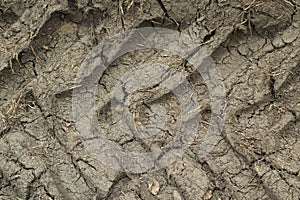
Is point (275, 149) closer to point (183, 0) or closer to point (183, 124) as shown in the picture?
point (183, 124)

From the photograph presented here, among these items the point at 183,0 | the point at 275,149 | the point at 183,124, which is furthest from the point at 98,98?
the point at 275,149

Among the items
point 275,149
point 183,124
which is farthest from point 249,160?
point 183,124

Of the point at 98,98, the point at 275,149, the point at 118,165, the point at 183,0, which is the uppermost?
the point at 183,0

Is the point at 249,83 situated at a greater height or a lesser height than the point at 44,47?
lesser

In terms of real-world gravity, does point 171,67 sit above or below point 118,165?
above

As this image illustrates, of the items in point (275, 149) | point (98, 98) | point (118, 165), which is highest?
point (98, 98)

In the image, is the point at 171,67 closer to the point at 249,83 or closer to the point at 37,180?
the point at 249,83
